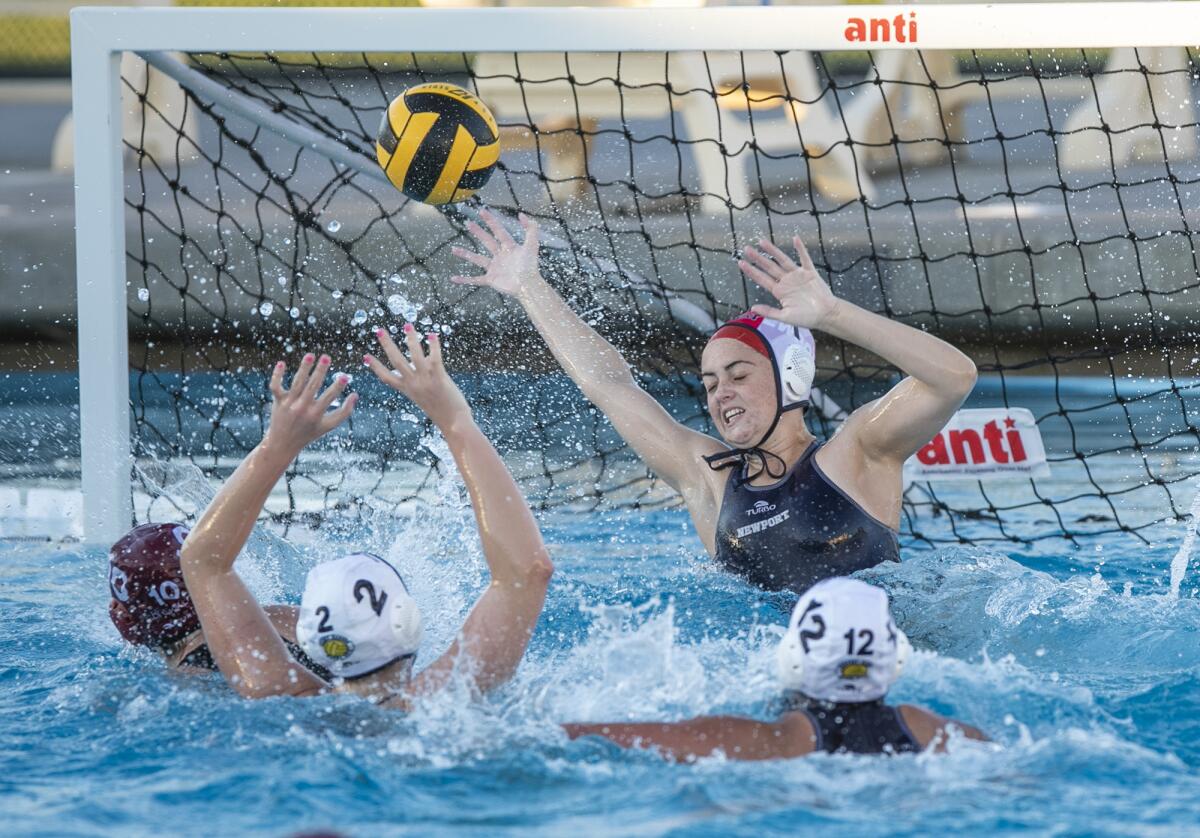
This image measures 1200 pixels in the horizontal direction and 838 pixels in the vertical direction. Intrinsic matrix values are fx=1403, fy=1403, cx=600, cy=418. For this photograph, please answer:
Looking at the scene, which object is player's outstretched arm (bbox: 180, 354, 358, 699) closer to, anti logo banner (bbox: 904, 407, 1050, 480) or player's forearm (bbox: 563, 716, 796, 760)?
player's forearm (bbox: 563, 716, 796, 760)

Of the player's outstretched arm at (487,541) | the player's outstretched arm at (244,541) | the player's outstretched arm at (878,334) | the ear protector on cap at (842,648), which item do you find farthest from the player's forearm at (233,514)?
the player's outstretched arm at (878,334)

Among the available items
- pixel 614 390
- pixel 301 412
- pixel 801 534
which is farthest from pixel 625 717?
pixel 614 390

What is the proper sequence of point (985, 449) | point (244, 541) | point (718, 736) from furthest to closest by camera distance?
point (985, 449) → point (244, 541) → point (718, 736)

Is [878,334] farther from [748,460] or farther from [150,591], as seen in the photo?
[150,591]

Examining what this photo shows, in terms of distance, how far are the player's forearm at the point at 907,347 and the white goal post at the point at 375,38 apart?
1326 mm

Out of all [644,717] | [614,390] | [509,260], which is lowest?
[644,717]

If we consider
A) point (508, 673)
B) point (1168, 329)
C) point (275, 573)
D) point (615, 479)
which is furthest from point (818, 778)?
point (1168, 329)

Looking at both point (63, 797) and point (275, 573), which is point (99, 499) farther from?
point (63, 797)

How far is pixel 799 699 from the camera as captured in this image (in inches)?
115

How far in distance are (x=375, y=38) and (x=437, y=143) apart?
0.52m

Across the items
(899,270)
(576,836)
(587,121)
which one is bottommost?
(576,836)

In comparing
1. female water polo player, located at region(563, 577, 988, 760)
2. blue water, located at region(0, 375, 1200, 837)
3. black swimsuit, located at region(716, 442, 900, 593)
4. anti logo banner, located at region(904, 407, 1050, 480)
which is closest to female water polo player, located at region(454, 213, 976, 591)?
black swimsuit, located at region(716, 442, 900, 593)

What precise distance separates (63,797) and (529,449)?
4180 mm

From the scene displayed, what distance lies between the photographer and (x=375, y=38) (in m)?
4.62
